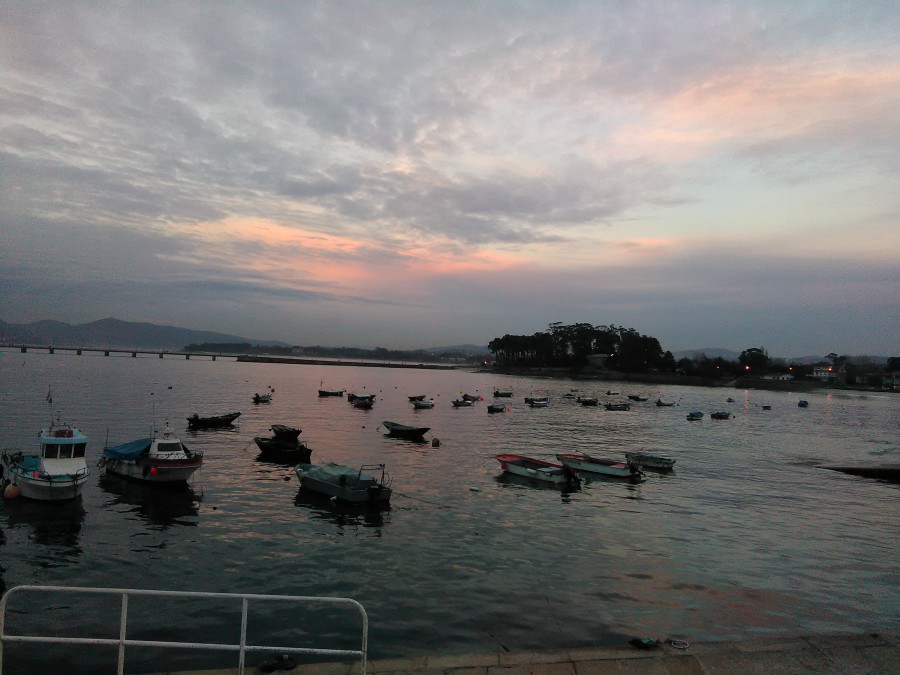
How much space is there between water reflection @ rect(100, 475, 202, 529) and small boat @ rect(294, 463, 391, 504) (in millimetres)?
5971

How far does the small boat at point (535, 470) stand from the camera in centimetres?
3812

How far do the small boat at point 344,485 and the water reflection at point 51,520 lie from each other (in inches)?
432

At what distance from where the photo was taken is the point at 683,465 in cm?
5025

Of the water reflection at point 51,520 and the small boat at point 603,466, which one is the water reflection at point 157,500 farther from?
the small boat at point 603,466

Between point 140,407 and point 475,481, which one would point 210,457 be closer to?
point 475,481

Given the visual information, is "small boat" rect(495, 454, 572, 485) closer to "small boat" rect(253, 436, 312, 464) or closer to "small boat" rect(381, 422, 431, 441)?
"small boat" rect(253, 436, 312, 464)

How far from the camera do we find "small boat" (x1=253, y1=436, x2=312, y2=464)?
45.0 meters

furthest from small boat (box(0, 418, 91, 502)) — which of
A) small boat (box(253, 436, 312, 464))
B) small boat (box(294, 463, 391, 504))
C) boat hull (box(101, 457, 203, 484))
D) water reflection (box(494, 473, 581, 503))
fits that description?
water reflection (box(494, 473, 581, 503))

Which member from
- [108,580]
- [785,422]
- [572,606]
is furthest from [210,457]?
[785,422]

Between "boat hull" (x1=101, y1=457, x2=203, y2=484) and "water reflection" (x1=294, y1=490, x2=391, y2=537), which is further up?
"boat hull" (x1=101, y1=457, x2=203, y2=484)

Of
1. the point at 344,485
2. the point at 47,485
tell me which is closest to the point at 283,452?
the point at 344,485

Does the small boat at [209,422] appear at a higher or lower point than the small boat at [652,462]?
lower

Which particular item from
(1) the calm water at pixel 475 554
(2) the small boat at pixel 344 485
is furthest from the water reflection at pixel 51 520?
(2) the small boat at pixel 344 485

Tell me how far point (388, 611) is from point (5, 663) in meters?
9.90
